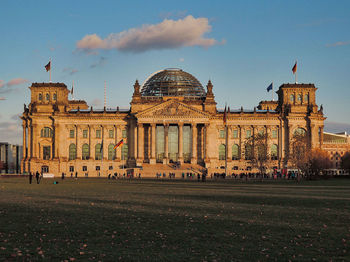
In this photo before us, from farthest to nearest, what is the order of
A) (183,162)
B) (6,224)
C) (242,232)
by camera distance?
(183,162) → (6,224) → (242,232)

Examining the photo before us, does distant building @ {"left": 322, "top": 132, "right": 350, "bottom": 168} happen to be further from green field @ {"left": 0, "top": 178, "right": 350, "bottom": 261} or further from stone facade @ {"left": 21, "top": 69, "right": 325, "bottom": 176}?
green field @ {"left": 0, "top": 178, "right": 350, "bottom": 261}

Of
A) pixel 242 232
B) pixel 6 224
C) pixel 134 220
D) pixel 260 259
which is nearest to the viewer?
pixel 260 259

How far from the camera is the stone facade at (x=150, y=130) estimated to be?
126 metres

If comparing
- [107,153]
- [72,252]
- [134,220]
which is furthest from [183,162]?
[72,252]

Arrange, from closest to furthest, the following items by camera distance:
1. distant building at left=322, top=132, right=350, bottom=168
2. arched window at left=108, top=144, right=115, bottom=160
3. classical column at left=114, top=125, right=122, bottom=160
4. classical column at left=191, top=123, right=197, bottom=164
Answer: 1. classical column at left=191, top=123, right=197, bottom=164
2. classical column at left=114, top=125, right=122, bottom=160
3. arched window at left=108, top=144, right=115, bottom=160
4. distant building at left=322, top=132, right=350, bottom=168

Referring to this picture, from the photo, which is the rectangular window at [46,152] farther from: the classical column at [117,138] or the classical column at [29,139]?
the classical column at [117,138]

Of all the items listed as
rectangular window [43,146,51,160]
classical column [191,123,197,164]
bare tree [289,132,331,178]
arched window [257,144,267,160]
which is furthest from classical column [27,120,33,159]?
bare tree [289,132,331,178]

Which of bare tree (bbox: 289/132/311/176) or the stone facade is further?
the stone facade

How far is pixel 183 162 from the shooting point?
126m

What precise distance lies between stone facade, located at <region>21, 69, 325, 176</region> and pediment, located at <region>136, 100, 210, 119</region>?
10.9 inches

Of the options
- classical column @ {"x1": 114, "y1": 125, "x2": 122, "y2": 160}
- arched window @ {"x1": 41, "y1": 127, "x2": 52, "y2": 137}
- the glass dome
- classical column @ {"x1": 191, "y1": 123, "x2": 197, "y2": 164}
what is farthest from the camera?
the glass dome

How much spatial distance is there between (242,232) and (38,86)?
121106 millimetres

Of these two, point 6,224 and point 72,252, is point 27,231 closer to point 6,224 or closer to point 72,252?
point 6,224

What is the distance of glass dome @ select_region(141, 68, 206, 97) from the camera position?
138 m
